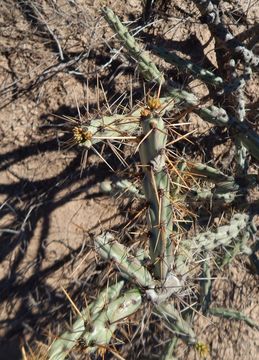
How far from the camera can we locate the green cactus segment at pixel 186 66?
108 inches

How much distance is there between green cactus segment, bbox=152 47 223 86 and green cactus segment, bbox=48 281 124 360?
4.19 feet

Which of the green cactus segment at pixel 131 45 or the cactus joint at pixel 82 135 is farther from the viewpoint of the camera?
the green cactus segment at pixel 131 45

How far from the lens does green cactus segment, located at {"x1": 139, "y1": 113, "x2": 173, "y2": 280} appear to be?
5.36 feet

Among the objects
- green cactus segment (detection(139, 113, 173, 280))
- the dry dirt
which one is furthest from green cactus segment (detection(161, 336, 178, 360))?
green cactus segment (detection(139, 113, 173, 280))

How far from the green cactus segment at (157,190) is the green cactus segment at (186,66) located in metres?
1.10

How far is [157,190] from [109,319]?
0.50 meters

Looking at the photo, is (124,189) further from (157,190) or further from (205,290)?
(157,190)

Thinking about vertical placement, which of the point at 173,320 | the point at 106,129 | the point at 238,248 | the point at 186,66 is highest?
the point at 106,129

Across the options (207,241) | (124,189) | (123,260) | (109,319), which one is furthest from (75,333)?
(124,189)

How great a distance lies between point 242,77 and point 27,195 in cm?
143

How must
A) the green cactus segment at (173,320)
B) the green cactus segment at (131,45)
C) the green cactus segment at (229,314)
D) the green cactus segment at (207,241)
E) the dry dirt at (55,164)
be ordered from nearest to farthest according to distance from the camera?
the green cactus segment at (173,320)
the green cactus segment at (207,241)
the green cactus segment at (131,45)
the green cactus segment at (229,314)
the dry dirt at (55,164)

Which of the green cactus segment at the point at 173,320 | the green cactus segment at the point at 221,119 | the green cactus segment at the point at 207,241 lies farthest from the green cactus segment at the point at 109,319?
the green cactus segment at the point at 221,119

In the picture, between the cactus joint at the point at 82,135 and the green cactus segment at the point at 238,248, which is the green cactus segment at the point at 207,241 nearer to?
the green cactus segment at the point at 238,248

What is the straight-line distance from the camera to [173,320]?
219 centimetres
